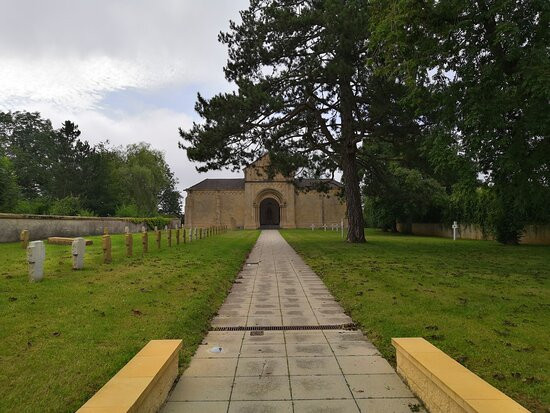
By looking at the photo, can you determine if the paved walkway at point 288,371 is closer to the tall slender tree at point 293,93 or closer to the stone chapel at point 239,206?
the tall slender tree at point 293,93

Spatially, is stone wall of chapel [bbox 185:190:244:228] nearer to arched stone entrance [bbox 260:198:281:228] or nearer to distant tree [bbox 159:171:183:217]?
arched stone entrance [bbox 260:198:281:228]

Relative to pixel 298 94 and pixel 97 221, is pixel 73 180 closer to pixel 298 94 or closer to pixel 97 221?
pixel 97 221

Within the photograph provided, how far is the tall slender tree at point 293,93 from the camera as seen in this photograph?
625 inches

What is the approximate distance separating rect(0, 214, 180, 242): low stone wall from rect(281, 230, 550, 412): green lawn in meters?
13.7

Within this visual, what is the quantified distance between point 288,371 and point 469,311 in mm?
3539

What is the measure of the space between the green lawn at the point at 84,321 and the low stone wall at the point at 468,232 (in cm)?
1782

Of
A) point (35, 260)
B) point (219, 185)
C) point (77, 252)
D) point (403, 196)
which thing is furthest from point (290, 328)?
point (219, 185)

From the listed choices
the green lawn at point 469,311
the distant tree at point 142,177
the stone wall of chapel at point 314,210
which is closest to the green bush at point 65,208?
the distant tree at point 142,177

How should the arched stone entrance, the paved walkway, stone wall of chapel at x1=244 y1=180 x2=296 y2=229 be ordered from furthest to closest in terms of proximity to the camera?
1. the arched stone entrance
2. stone wall of chapel at x1=244 y1=180 x2=296 y2=229
3. the paved walkway

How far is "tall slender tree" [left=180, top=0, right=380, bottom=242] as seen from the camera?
15867mm

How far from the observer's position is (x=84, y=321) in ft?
17.9

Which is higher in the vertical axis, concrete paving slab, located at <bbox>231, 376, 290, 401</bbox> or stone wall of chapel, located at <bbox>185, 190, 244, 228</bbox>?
stone wall of chapel, located at <bbox>185, 190, 244, 228</bbox>

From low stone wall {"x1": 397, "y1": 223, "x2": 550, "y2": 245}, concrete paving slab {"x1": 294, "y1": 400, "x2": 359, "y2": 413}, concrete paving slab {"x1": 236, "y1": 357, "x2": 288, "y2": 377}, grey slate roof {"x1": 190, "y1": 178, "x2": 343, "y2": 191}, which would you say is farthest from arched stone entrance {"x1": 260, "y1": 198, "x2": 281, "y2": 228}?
concrete paving slab {"x1": 294, "y1": 400, "x2": 359, "y2": 413}

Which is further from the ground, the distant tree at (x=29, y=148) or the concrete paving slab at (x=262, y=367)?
the distant tree at (x=29, y=148)
